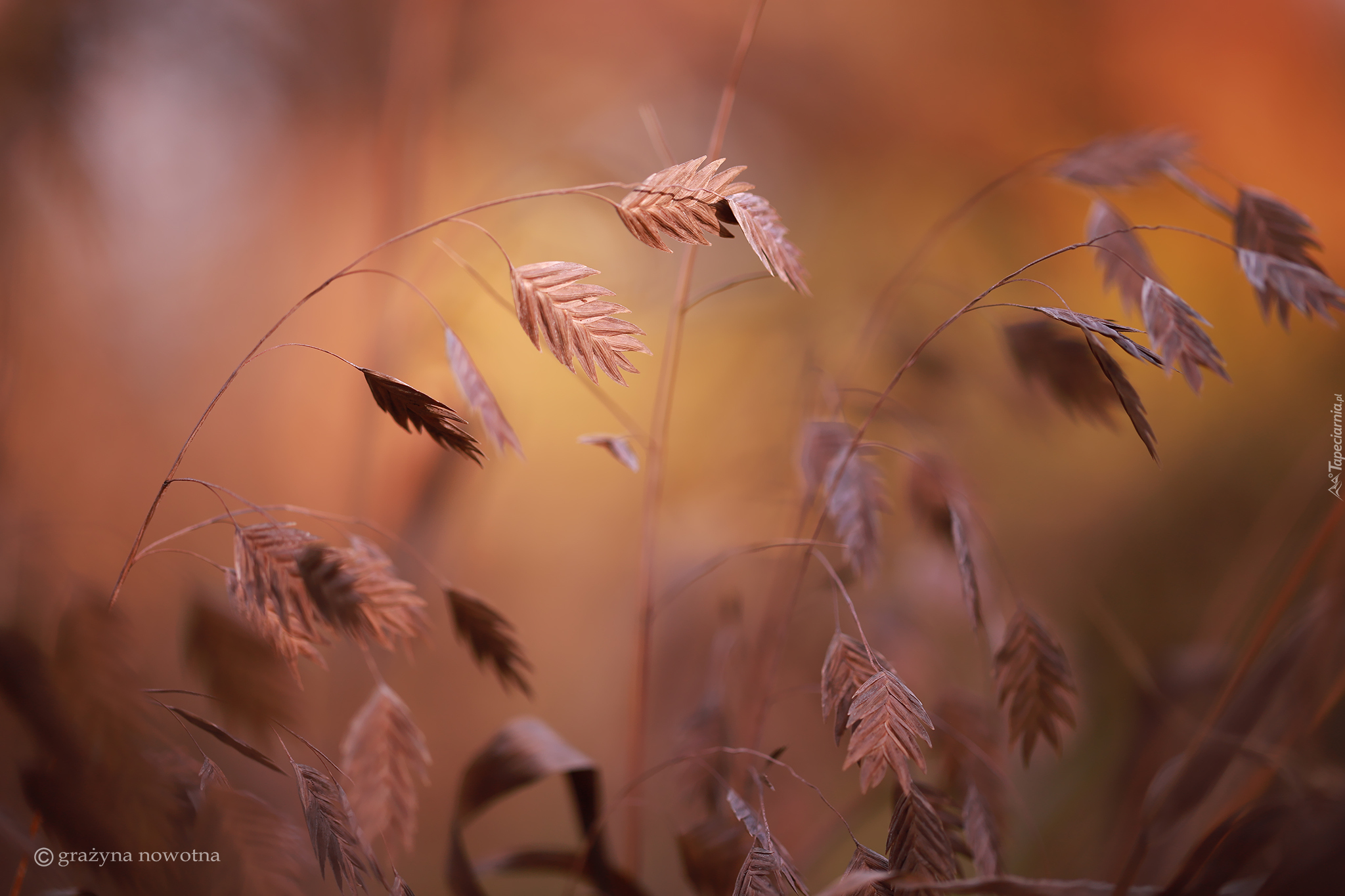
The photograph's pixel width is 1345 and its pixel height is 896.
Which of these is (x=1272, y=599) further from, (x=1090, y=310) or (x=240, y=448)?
(x=240, y=448)

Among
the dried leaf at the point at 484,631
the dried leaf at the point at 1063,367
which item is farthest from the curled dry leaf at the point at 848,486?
the dried leaf at the point at 484,631

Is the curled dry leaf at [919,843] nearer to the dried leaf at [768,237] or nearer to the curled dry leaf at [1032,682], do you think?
the curled dry leaf at [1032,682]

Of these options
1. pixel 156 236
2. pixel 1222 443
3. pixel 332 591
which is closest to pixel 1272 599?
pixel 1222 443

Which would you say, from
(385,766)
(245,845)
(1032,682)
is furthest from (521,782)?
(1032,682)

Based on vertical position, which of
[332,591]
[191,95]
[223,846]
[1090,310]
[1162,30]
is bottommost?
[223,846]

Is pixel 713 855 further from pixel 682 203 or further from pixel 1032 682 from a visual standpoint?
pixel 682 203
